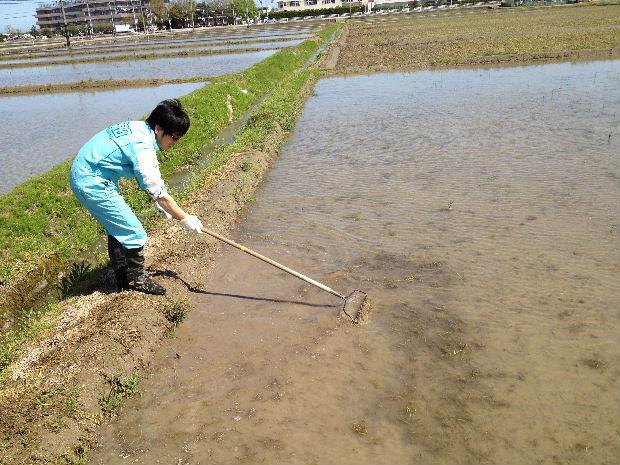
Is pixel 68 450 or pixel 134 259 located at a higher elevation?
pixel 134 259

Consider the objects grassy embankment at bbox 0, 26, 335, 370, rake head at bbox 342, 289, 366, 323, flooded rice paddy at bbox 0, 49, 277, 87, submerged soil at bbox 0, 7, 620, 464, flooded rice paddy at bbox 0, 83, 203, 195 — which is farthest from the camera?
flooded rice paddy at bbox 0, 49, 277, 87

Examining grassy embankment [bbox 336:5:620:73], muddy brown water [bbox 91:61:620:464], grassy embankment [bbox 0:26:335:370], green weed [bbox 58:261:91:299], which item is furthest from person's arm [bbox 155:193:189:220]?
grassy embankment [bbox 336:5:620:73]

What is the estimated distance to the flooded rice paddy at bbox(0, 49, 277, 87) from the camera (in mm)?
23781

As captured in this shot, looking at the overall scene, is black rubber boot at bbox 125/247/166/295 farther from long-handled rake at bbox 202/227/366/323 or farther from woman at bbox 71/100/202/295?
long-handled rake at bbox 202/227/366/323

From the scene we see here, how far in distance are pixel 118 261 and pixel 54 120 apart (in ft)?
41.3

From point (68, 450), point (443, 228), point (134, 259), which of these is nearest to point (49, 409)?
point (68, 450)

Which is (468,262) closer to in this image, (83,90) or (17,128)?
(17,128)

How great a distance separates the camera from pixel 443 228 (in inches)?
234

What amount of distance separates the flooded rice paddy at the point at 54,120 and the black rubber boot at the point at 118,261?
5261 millimetres

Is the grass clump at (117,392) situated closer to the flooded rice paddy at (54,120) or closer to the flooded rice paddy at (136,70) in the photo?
the flooded rice paddy at (54,120)

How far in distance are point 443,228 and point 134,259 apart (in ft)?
11.7

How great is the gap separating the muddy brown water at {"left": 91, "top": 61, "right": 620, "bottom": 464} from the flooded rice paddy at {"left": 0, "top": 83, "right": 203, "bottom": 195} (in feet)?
17.5

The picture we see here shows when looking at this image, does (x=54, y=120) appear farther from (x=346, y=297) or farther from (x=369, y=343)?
(x=369, y=343)

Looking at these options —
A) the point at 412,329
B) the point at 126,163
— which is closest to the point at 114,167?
the point at 126,163
